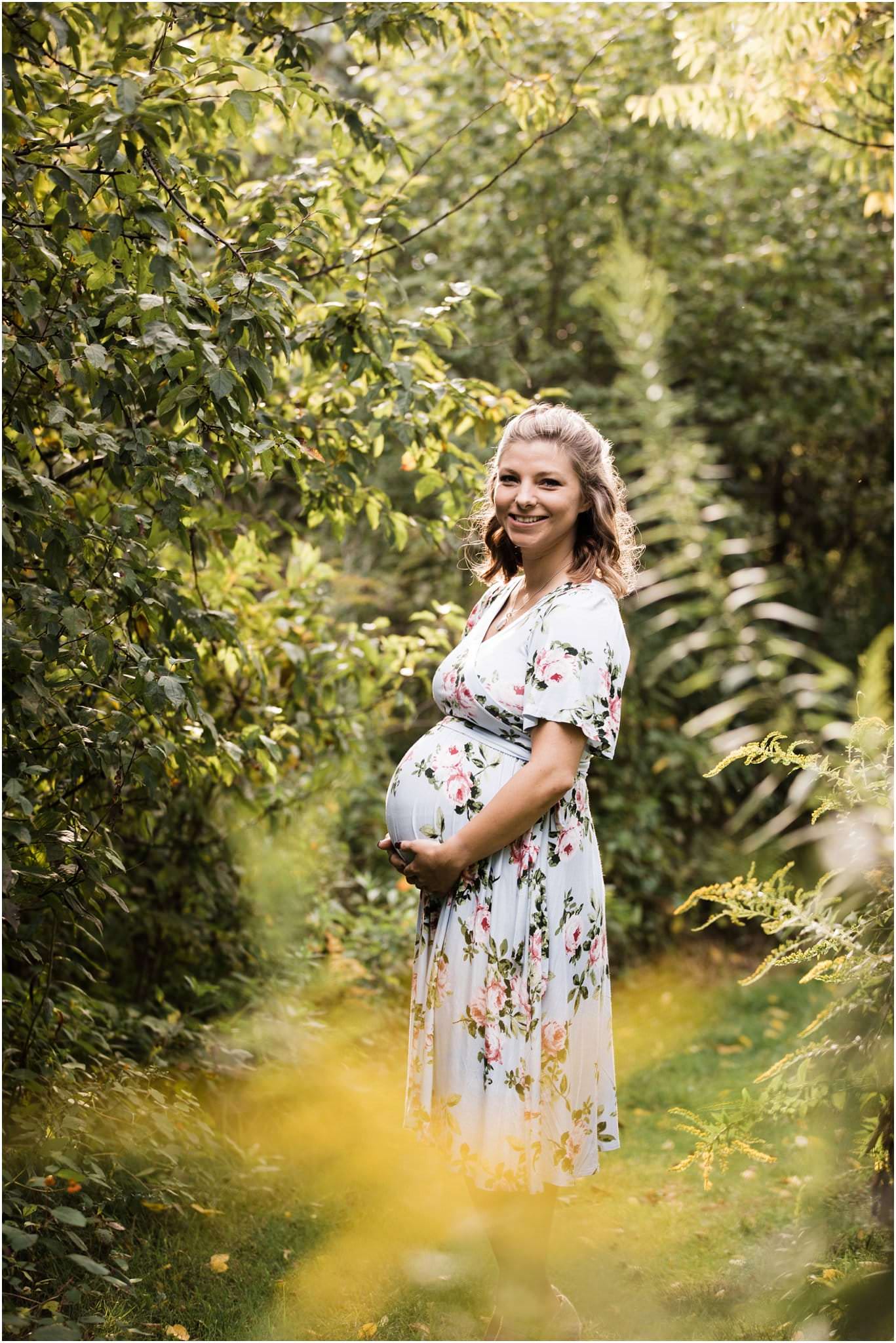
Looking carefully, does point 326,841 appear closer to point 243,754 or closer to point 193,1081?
point 193,1081

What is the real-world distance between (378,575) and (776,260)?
9.23 ft

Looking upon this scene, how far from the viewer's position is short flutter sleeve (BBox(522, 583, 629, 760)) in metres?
2.05

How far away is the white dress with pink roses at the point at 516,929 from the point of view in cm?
211

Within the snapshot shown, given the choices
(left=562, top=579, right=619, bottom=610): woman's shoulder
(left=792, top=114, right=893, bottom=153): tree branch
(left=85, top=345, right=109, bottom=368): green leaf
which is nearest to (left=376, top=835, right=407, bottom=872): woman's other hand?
(left=562, top=579, right=619, bottom=610): woman's shoulder

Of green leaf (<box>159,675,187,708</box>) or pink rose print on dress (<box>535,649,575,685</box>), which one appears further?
green leaf (<box>159,675,187,708</box>)

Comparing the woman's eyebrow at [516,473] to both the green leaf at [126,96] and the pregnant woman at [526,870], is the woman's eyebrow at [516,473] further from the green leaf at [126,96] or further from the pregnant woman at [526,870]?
the green leaf at [126,96]

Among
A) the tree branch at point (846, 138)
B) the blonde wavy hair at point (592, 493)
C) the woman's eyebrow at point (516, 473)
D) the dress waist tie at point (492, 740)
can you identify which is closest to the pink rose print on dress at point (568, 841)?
the dress waist tie at point (492, 740)

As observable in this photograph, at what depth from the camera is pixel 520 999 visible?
2.14m

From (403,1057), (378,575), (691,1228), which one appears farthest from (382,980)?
(378,575)

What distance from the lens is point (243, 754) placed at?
9.46 ft

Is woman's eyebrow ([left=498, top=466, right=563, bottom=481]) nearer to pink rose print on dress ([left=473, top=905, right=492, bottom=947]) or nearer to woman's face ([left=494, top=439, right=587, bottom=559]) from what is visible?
woman's face ([left=494, top=439, right=587, bottom=559])

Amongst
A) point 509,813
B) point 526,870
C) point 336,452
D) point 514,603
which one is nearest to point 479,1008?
point 526,870

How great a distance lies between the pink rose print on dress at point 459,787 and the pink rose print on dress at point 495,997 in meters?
0.36

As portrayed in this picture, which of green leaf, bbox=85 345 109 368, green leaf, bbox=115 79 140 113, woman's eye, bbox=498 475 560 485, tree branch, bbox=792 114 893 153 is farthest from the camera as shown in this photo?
tree branch, bbox=792 114 893 153
